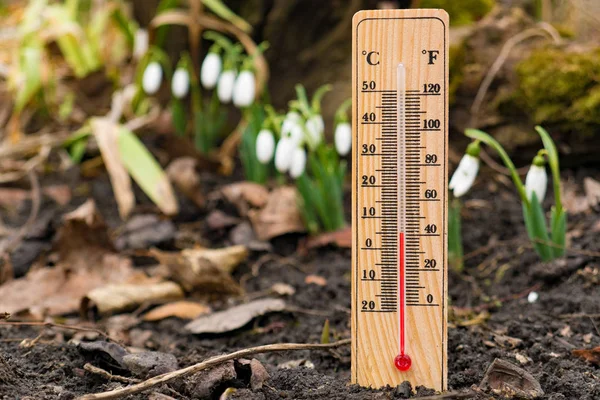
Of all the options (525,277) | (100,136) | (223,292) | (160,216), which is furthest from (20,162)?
(525,277)

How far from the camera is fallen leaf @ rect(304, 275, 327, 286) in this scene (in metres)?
2.90

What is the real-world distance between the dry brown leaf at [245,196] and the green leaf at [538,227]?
1.52m

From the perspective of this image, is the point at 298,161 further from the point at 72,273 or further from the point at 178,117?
the point at 178,117

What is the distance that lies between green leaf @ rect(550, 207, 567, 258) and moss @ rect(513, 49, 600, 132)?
112 centimetres

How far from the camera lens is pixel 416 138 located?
166 cm

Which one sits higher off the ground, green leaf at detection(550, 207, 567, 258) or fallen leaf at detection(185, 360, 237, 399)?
green leaf at detection(550, 207, 567, 258)

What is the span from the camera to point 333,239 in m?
3.31

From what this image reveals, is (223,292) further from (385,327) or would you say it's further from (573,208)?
(573,208)

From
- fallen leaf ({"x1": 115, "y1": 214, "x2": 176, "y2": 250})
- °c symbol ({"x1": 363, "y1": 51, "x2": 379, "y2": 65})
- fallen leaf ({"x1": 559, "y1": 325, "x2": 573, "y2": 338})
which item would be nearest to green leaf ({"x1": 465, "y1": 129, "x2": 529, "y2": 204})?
fallen leaf ({"x1": 559, "y1": 325, "x2": 573, "y2": 338})

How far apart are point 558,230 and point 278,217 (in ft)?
4.59

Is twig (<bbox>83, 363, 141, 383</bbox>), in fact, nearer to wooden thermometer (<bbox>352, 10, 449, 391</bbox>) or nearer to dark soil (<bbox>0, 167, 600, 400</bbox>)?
dark soil (<bbox>0, 167, 600, 400</bbox>)

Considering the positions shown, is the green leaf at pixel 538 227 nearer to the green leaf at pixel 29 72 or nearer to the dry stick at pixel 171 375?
the dry stick at pixel 171 375

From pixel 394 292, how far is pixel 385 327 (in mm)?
90

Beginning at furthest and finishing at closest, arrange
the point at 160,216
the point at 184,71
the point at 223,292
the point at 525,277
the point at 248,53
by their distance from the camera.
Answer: the point at 248,53
the point at 184,71
the point at 160,216
the point at 223,292
the point at 525,277
